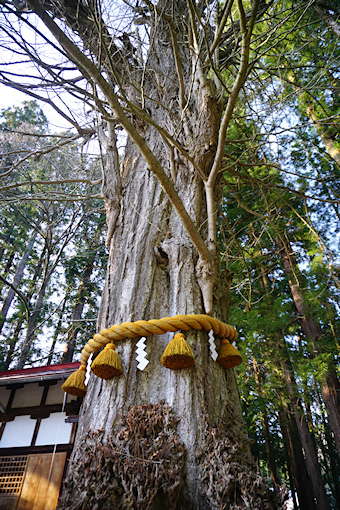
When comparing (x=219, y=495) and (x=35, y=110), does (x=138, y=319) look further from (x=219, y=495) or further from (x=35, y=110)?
(x=35, y=110)

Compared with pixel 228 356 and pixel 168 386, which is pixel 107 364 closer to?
pixel 168 386

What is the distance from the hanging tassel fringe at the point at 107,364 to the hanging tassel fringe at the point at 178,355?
10.7 inches

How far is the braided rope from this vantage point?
1978 millimetres

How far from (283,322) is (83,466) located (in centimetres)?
551

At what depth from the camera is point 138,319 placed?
2.22m

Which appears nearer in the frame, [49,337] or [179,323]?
[179,323]

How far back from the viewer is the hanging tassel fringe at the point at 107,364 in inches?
74.1

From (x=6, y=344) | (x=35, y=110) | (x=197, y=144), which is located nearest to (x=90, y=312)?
(x=6, y=344)

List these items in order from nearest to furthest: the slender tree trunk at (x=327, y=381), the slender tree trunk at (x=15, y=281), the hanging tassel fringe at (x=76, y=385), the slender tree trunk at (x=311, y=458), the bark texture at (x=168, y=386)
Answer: the bark texture at (x=168, y=386) → the hanging tassel fringe at (x=76, y=385) → the slender tree trunk at (x=327, y=381) → the slender tree trunk at (x=311, y=458) → the slender tree trunk at (x=15, y=281)

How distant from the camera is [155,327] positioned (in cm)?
198

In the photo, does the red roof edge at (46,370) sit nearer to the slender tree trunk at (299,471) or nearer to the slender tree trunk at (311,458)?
the slender tree trunk at (311,458)

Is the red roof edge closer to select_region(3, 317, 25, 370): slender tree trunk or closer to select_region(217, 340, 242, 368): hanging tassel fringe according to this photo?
select_region(217, 340, 242, 368): hanging tassel fringe

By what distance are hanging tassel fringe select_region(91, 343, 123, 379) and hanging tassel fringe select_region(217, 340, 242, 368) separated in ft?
2.11

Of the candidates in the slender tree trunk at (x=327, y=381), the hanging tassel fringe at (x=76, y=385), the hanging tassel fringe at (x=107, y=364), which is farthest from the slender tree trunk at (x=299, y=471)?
the hanging tassel fringe at (x=107, y=364)
